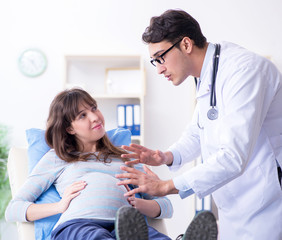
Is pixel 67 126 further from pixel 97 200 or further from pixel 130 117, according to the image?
pixel 130 117

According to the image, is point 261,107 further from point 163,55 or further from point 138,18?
point 138,18

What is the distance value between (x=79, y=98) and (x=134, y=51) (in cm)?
160

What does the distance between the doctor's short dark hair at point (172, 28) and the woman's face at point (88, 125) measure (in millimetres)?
523

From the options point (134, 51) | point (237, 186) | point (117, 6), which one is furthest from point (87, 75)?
point (237, 186)

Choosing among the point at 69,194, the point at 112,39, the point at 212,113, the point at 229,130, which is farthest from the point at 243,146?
the point at 112,39

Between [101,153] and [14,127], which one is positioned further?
[14,127]

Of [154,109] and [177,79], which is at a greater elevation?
[177,79]

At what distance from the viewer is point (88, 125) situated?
183cm

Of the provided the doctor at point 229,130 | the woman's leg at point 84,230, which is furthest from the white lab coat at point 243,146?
the woman's leg at point 84,230

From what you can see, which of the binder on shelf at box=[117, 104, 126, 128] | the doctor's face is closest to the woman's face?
the doctor's face

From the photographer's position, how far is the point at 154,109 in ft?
11.1

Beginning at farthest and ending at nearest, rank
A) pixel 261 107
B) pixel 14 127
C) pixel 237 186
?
pixel 14 127, pixel 237 186, pixel 261 107

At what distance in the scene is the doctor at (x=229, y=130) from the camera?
4.19 feet

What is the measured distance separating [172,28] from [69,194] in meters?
0.82
